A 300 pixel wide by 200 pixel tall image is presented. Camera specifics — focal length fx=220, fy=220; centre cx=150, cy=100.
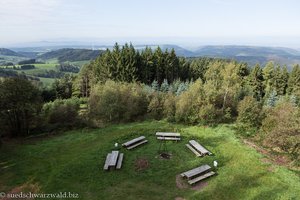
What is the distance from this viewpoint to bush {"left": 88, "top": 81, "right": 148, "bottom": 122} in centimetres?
2458

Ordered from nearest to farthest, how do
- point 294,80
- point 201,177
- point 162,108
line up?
point 201,177, point 162,108, point 294,80

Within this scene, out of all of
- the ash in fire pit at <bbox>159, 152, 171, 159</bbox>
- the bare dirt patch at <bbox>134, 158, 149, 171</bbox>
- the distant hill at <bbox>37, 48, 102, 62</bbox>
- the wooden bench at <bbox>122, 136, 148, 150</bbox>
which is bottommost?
the ash in fire pit at <bbox>159, 152, 171, 159</bbox>

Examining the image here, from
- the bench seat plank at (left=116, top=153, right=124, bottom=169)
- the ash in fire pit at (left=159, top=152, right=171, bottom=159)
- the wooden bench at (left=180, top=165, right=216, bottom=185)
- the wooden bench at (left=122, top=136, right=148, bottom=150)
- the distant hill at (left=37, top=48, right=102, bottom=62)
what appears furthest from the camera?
the distant hill at (left=37, top=48, right=102, bottom=62)

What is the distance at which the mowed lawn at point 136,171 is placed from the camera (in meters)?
11.7

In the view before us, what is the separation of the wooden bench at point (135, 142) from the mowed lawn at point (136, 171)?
0.41m

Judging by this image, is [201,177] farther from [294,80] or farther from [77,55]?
[77,55]

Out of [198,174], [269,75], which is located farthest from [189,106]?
[269,75]

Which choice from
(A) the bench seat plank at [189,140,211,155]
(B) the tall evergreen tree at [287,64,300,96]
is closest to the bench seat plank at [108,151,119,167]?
(A) the bench seat plank at [189,140,211,155]

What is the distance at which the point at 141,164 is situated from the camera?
1434 centimetres

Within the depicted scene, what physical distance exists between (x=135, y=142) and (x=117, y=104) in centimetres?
804

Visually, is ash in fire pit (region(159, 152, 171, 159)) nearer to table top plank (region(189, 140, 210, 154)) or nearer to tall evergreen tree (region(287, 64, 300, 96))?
table top plank (region(189, 140, 210, 154))

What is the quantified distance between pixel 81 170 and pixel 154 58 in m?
30.2

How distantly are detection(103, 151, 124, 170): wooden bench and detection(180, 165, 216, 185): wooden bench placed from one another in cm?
417

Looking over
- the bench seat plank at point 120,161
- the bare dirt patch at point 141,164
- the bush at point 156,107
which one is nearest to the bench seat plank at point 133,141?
the bench seat plank at point 120,161
